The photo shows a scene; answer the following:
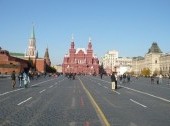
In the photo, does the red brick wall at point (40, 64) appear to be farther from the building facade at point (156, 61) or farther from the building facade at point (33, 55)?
the building facade at point (156, 61)

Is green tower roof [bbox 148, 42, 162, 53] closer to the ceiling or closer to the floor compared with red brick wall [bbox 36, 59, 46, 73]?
closer to the ceiling

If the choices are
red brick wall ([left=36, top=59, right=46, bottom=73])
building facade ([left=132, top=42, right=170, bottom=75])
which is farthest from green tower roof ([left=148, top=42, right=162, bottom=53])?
red brick wall ([left=36, top=59, right=46, bottom=73])

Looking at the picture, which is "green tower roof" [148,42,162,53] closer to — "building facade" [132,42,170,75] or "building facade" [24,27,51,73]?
"building facade" [132,42,170,75]

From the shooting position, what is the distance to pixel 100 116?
13398 mm

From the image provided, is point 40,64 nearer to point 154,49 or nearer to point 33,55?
point 33,55

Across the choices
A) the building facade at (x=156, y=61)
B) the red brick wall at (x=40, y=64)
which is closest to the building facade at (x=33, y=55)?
the red brick wall at (x=40, y=64)

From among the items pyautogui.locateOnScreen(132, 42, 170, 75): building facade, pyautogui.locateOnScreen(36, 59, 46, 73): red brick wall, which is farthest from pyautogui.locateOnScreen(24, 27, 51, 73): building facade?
pyautogui.locateOnScreen(132, 42, 170, 75): building facade

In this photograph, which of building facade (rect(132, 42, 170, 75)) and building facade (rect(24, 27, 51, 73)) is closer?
building facade (rect(132, 42, 170, 75))

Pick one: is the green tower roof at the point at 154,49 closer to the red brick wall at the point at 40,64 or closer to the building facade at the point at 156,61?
the building facade at the point at 156,61

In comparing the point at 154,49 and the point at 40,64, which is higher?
the point at 154,49

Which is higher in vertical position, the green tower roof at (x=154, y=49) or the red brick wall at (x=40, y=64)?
the green tower roof at (x=154, y=49)

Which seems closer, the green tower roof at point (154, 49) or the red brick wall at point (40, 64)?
the green tower roof at point (154, 49)

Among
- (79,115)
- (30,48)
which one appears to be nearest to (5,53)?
(30,48)

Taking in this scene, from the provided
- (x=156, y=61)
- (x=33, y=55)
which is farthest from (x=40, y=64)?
(x=156, y=61)
